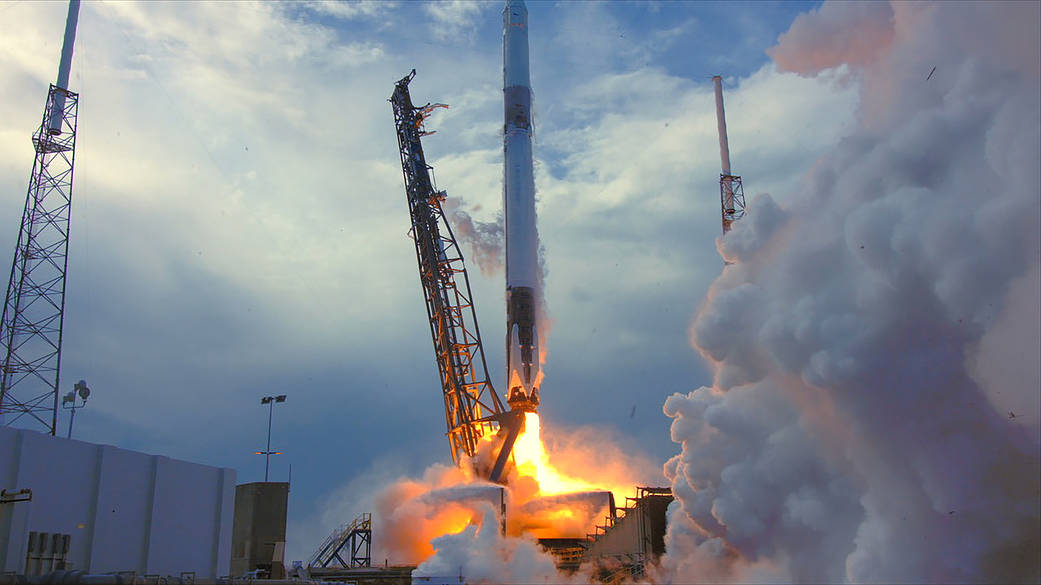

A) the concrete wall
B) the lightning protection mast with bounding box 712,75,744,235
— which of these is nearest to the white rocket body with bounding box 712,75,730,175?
the lightning protection mast with bounding box 712,75,744,235

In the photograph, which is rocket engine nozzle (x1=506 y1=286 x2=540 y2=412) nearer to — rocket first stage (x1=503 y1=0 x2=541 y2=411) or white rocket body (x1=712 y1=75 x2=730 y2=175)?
rocket first stage (x1=503 y1=0 x2=541 y2=411)

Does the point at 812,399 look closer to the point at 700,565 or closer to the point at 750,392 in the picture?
the point at 750,392

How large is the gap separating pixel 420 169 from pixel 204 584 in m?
25.8

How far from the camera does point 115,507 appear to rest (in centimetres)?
3441

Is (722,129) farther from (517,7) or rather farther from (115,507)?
(115,507)

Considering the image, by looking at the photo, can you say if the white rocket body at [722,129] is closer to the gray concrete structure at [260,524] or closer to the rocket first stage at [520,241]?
the rocket first stage at [520,241]

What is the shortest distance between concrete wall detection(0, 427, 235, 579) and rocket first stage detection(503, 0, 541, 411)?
14814 millimetres

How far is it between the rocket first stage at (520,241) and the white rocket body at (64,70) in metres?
23.0

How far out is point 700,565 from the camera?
1358 inches

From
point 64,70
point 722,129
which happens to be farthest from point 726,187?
point 64,70

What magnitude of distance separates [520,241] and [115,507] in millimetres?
22879

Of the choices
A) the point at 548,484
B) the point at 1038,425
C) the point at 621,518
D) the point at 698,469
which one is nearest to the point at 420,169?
the point at 548,484

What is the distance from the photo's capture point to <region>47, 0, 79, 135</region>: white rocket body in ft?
156

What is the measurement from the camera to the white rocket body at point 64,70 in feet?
156
